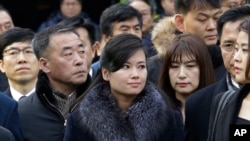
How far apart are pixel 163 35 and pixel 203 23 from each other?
36 cm

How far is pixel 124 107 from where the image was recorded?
21.1 ft

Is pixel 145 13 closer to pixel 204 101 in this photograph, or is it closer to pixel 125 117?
pixel 204 101

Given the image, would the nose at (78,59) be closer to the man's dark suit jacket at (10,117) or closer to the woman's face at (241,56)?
the man's dark suit jacket at (10,117)

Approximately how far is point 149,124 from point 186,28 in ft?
5.70

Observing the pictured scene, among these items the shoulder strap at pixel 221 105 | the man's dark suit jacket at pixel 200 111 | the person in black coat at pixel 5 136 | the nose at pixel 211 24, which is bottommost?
the man's dark suit jacket at pixel 200 111

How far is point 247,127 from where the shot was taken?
5.33 m

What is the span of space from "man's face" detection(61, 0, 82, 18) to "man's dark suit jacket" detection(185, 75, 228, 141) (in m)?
6.85

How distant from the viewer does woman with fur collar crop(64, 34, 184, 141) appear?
6.28 m

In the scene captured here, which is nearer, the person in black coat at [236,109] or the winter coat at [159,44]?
the person in black coat at [236,109]

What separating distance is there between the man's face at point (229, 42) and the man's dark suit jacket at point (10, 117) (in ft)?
4.89

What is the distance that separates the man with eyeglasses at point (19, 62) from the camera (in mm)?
8297

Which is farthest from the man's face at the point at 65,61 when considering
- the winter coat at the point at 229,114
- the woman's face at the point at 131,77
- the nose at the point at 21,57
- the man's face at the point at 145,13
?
the man's face at the point at 145,13

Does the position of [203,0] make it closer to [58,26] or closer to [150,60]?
[150,60]

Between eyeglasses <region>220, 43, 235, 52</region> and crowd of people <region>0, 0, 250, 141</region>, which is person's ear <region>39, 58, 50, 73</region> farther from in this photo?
eyeglasses <region>220, 43, 235, 52</region>
